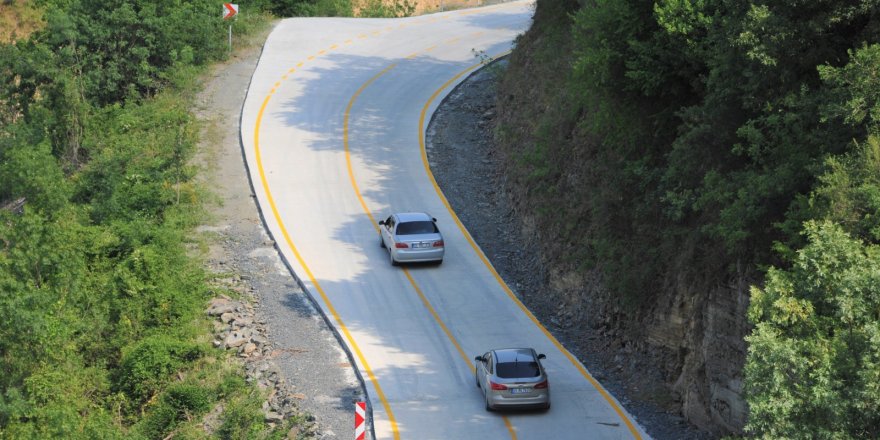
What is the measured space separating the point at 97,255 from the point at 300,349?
9349 mm

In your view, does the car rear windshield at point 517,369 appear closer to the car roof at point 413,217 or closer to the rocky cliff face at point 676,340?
the rocky cliff face at point 676,340

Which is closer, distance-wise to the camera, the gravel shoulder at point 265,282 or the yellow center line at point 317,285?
the yellow center line at point 317,285

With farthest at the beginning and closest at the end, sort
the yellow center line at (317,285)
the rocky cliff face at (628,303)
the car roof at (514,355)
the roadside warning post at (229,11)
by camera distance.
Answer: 1. the roadside warning post at (229,11)
2. the yellow center line at (317,285)
3. the car roof at (514,355)
4. the rocky cliff face at (628,303)

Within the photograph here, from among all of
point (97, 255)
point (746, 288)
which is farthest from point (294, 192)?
point (746, 288)

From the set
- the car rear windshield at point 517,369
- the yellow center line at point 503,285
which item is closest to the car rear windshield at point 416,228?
the yellow center line at point 503,285

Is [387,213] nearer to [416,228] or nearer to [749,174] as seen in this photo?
[416,228]

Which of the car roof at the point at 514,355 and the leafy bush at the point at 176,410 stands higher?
the car roof at the point at 514,355

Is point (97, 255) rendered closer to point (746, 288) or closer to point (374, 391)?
point (374, 391)

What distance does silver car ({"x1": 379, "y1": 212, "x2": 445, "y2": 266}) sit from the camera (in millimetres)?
Answer: 32125

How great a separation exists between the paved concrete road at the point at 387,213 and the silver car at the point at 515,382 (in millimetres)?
485

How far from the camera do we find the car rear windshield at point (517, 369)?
76.9 ft

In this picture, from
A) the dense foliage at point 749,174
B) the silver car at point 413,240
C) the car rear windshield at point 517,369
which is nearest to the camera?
the dense foliage at point 749,174

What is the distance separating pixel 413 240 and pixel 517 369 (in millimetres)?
9390

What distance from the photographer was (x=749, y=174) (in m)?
21.5
